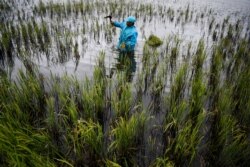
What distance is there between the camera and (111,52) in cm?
622

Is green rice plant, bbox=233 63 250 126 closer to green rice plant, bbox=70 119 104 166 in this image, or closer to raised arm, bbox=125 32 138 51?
green rice plant, bbox=70 119 104 166

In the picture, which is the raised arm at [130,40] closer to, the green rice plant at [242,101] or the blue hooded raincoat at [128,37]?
the blue hooded raincoat at [128,37]

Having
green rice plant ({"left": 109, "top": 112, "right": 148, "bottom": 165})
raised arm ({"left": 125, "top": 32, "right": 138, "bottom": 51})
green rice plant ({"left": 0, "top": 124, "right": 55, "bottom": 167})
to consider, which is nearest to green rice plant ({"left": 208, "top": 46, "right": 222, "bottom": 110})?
green rice plant ({"left": 109, "top": 112, "right": 148, "bottom": 165})

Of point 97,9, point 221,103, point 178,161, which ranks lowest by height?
point 178,161

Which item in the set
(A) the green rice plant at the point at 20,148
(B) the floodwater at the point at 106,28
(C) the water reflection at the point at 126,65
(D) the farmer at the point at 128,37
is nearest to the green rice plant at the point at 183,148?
(A) the green rice plant at the point at 20,148

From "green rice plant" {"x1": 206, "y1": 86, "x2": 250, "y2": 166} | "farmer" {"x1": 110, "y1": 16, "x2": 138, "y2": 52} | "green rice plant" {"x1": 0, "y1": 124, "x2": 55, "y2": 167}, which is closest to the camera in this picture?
"green rice plant" {"x1": 0, "y1": 124, "x2": 55, "y2": 167}

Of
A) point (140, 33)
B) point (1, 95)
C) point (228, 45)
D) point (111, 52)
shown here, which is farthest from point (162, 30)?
point (1, 95)

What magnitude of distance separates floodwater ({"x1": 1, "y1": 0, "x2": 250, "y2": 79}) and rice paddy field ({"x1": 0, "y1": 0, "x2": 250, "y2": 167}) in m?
0.05

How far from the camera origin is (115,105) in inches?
109

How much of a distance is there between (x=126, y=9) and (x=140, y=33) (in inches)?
137

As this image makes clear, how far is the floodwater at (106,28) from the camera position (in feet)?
17.5

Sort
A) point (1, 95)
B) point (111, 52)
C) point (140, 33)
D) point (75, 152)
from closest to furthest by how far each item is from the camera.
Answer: point (75, 152) < point (1, 95) < point (111, 52) < point (140, 33)

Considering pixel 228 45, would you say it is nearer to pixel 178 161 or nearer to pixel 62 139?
pixel 178 161

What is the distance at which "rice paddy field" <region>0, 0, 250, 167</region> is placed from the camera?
7.59 ft
